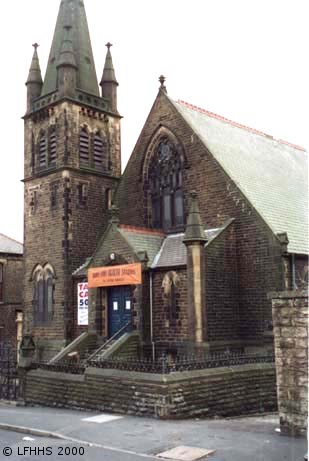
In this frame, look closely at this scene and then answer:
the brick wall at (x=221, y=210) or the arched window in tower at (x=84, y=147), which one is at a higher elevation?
the arched window in tower at (x=84, y=147)

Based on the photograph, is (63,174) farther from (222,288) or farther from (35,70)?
(222,288)

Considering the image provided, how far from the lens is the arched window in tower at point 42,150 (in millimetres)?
29141

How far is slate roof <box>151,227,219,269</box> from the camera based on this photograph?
2247 centimetres

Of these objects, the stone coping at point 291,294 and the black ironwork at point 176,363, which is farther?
the black ironwork at point 176,363

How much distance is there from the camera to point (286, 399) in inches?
471

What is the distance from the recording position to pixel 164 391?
14.7 metres

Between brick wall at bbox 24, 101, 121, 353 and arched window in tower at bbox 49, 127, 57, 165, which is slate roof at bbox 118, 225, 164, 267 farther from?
arched window in tower at bbox 49, 127, 57, 165

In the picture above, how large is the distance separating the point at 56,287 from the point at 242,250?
9813 mm

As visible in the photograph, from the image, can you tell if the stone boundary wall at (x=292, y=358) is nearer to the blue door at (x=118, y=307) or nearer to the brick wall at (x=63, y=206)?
the blue door at (x=118, y=307)

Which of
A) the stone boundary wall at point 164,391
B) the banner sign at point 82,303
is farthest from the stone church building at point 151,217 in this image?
the stone boundary wall at point 164,391

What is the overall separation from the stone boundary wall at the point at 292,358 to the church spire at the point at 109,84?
21335 mm

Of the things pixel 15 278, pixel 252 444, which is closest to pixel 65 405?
pixel 252 444

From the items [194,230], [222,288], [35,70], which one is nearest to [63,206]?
[194,230]

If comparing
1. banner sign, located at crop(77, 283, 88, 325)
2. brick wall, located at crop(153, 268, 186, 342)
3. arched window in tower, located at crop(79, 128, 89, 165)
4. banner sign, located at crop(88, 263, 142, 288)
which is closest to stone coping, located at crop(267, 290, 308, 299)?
brick wall, located at crop(153, 268, 186, 342)
